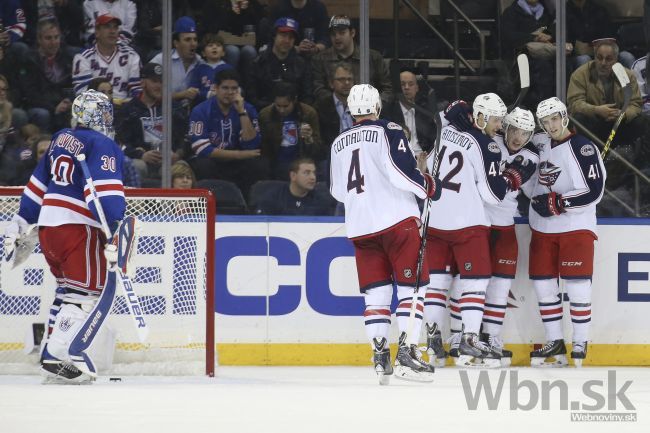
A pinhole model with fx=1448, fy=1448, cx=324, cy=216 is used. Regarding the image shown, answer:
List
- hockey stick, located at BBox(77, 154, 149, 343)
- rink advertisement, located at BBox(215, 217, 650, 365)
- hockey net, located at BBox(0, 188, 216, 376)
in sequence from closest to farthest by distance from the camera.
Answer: hockey stick, located at BBox(77, 154, 149, 343) → hockey net, located at BBox(0, 188, 216, 376) → rink advertisement, located at BBox(215, 217, 650, 365)

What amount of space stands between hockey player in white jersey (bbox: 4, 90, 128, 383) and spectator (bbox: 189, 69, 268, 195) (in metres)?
1.41

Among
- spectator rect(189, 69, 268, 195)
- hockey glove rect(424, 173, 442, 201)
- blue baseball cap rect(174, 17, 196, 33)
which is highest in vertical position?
blue baseball cap rect(174, 17, 196, 33)

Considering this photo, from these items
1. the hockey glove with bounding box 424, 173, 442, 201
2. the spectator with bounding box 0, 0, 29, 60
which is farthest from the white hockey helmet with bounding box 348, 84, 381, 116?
the spectator with bounding box 0, 0, 29, 60

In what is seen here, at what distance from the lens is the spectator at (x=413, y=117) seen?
27.8 ft

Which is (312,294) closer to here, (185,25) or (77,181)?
(185,25)

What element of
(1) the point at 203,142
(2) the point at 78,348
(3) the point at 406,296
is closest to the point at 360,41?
(1) the point at 203,142

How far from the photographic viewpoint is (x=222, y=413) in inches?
217

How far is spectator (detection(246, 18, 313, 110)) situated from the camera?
8.45m

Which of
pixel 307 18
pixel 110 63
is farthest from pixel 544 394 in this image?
pixel 110 63

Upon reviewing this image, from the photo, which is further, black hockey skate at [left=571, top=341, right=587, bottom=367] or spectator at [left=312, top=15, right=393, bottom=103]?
spectator at [left=312, top=15, right=393, bottom=103]

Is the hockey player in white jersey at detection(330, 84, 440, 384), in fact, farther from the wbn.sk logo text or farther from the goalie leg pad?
the goalie leg pad

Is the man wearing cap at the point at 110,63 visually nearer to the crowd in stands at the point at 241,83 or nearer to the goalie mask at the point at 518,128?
the crowd in stands at the point at 241,83

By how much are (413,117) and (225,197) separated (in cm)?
120

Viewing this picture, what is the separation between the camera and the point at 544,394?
6.38m
